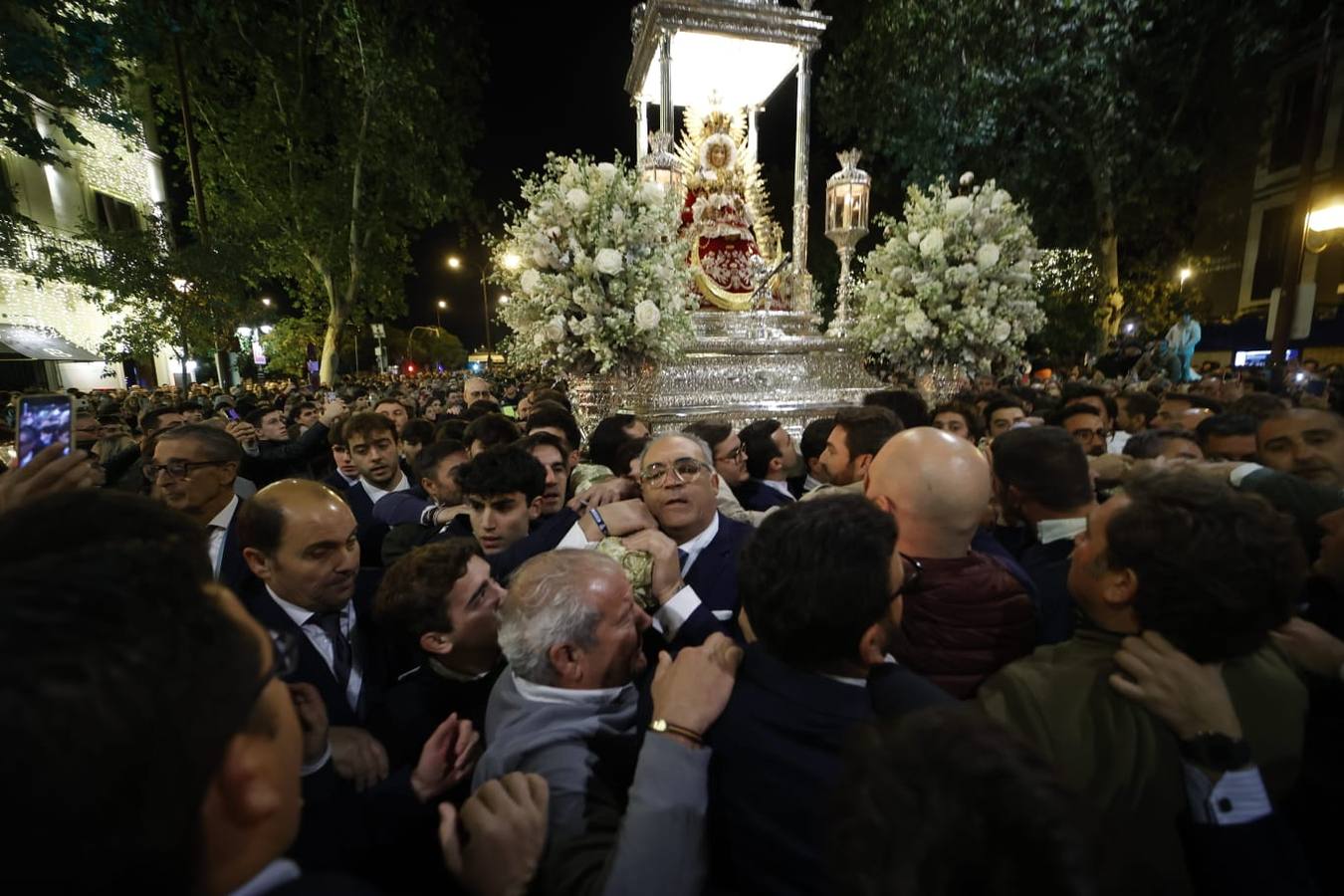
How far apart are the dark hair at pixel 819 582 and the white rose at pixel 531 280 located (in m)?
5.01

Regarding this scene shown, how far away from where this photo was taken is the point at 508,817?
1373 millimetres

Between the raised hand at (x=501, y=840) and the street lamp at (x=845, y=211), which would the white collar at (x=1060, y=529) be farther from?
the street lamp at (x=845, y=211)

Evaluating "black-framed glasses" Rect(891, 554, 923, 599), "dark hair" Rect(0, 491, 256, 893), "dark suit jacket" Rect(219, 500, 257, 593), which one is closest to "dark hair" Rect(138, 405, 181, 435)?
"dark suit jacket" Rect(219, 500, 257, 593)

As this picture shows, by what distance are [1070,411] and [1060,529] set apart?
9.03ft

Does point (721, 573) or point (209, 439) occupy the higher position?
point (209, 439)

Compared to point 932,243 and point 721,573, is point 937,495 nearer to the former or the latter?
point 721,573

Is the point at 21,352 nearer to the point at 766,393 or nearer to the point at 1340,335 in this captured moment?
the point at 766,393

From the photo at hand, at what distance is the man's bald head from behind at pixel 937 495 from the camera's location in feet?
6.46

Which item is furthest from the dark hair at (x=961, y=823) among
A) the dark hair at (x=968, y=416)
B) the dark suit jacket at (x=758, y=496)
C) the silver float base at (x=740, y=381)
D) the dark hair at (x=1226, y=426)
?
the silver float base at (x=740, y=381)

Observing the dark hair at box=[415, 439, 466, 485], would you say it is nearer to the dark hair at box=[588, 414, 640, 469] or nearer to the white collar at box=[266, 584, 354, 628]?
the dark hair at box=[588, 414, 640, 469]

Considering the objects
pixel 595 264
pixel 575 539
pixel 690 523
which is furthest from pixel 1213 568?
pixel 595 264

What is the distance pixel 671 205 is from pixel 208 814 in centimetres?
619

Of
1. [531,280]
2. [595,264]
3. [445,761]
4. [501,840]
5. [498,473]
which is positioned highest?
[595,264]

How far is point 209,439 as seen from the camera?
10.9ft
